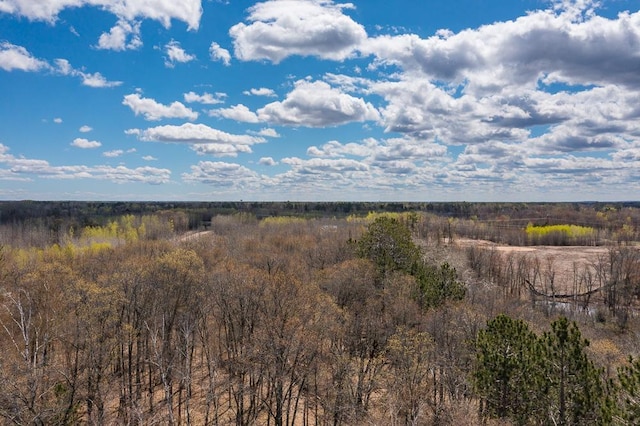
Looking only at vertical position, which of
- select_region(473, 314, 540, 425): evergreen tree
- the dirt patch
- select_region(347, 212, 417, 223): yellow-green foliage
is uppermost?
select_region(347, 212, 417, 223): yellow-green foliage

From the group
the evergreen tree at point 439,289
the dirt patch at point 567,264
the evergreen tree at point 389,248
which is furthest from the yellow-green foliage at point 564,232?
the evergreen tree at point 439,289

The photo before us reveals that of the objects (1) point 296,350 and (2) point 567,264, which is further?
(2) point 567,264

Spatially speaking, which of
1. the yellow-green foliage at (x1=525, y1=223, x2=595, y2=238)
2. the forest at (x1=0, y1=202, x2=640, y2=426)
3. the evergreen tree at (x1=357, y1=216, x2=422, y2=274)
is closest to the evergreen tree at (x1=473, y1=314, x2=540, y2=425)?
the forest at (x1=0, y1=202, x2=640, y2=426)

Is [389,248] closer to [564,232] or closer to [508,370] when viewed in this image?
[508,370]

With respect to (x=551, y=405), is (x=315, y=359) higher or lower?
lower

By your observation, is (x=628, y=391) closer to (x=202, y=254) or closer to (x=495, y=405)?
(x=495, y=405)

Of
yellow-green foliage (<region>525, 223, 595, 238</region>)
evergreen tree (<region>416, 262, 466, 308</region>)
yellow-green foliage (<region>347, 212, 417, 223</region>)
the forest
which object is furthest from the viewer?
yellow-green foliage (<region>525, 223, 595, 238</region>)

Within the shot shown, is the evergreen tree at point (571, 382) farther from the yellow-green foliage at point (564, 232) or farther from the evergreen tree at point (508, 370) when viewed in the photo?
the yellow-green foliage at point (564, 232)

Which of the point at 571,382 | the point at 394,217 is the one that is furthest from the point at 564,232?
the point at 571,382

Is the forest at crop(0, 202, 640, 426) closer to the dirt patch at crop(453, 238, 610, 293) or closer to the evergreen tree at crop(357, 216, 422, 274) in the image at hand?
the evergreen tree at crop(357, 216, 422, 274)

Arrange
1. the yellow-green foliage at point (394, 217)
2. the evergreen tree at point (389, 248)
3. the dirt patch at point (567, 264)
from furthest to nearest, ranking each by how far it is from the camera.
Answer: the yellow-green foliage at point (394, 217)
the dirt patch at point (567, 264)
the evergreen tree at point (389, 248)

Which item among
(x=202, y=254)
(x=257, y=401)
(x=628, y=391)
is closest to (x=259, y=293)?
(x=257, y=401)
